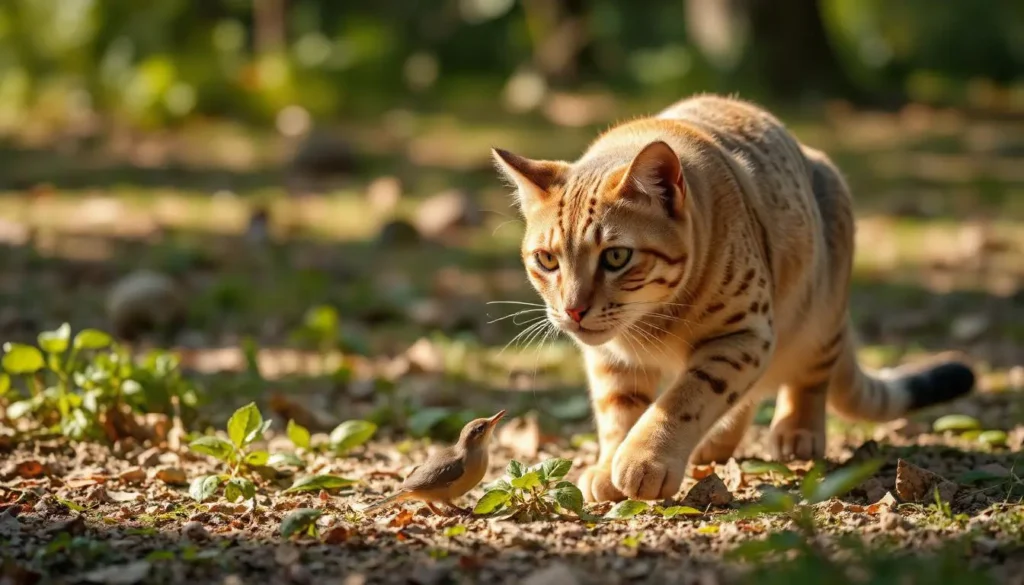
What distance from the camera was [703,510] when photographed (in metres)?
3.84

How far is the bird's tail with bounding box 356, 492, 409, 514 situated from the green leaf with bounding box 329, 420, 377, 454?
2.04 feet

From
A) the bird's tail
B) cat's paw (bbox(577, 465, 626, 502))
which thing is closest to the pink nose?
cat's paw (bbox(577, 465, 626, 502))

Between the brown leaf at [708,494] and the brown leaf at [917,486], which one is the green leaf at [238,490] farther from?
the brown leaf at [917,486]

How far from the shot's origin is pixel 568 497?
3703mm

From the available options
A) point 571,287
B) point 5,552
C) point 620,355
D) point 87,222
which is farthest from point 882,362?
point 87,222

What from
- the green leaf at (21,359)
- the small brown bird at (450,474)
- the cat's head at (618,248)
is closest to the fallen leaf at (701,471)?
the cat's head at (618,248)

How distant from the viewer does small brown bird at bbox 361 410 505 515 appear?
375cm

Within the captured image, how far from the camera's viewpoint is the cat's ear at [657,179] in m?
3.87

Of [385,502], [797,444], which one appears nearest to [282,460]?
[385,502]

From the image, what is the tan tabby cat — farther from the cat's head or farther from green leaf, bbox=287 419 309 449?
green leaf, bbox=287 419 309 449

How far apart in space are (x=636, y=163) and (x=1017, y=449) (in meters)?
1.90

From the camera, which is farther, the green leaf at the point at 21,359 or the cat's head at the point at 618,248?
the green leaf at the point at 21,359

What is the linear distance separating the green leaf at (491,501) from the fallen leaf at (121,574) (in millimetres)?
953

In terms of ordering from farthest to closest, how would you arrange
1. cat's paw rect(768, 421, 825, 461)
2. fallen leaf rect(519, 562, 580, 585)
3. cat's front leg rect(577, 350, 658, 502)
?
cat's paw rect(768, 421, 825, 461)
cat's front leg rect(577, 350, 658, 502)
fallen leaf rect(519, 562, 580, 585)
